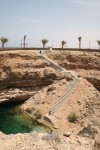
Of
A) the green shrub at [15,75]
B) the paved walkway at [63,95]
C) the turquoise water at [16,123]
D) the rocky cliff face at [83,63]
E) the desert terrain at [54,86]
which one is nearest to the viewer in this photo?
the turquoise water at [16,123]

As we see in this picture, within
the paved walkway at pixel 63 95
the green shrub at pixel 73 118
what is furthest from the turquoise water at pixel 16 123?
the green shrub at pixel 73 118

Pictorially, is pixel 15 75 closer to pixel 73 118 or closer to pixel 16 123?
pixel 16 123

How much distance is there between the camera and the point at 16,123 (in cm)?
4491

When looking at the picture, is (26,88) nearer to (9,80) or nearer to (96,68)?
(9,80)

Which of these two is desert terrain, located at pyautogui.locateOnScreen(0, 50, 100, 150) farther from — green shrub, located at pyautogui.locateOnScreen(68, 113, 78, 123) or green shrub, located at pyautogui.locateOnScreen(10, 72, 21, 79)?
green shrub, located at pyautogui.locateOnScreen(68, 113, 78, 123)

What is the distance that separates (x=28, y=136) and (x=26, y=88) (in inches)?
929

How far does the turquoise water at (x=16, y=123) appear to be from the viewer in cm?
4212

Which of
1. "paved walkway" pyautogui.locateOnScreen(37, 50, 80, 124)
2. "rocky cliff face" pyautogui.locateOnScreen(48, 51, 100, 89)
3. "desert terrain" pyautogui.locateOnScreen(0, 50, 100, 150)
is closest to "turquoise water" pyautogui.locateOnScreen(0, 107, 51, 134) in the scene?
"desert terrain" pyautogui.locateOnScreen(0, 50, 100, 150)

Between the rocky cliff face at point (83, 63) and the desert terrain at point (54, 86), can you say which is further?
the rocky cliff face at point (83, 63)

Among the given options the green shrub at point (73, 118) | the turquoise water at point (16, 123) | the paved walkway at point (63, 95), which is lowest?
the turquoise water at point (16, 123)

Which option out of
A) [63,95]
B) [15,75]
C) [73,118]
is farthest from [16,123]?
[15,75]

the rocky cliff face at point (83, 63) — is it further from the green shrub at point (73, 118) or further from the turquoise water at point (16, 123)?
the turquoise water at point (16, 123)

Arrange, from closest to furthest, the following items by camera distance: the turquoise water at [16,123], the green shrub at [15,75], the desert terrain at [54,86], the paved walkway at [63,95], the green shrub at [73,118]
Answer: the turquoise water at [16,123] < the green shrub at [73,118] < the desert terrain at [54,86] < the paved walkway at [63,95] < the green shrub at [15,75]

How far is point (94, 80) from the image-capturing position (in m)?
57.8
